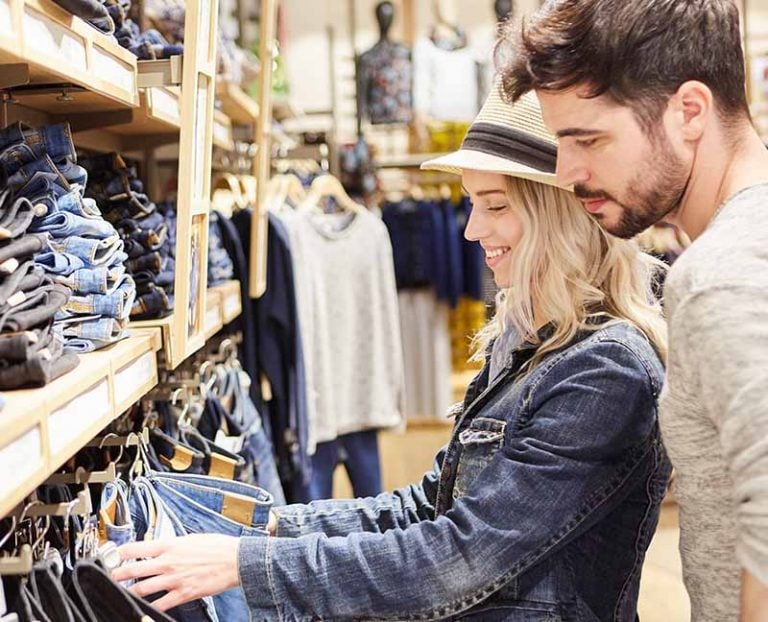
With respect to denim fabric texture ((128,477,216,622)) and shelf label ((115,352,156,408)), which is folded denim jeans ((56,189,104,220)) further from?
denim fabric texture ((128,477,216,622))

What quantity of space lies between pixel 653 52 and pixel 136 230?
3.20 ft

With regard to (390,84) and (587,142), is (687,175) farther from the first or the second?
(390,84)

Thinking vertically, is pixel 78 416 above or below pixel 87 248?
below

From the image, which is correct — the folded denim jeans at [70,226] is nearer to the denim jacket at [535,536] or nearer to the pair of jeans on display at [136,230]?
the pair of jeans on display at [136,230]

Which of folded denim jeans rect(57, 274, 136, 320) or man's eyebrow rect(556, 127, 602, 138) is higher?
man's eyebrow rect(556, 127, 602, 138)

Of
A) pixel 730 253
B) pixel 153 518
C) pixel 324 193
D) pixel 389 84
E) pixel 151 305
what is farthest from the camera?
pixel 389 84

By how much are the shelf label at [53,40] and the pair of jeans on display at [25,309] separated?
19 cm

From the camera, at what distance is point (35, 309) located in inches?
41.4

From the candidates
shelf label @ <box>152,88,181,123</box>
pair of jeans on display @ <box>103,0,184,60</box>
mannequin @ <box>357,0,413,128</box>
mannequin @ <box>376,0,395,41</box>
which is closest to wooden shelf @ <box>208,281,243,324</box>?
shelf label @ <box>152,88,181,123</box>

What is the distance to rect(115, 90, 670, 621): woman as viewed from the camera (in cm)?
135

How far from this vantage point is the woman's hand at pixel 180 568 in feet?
4.09

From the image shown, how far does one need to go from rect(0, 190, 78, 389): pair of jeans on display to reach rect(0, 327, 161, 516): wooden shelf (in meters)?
0.02

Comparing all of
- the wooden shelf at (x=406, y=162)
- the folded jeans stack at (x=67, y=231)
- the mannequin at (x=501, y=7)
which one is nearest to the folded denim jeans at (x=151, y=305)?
the folded jeans stack at (x=67, y=231)

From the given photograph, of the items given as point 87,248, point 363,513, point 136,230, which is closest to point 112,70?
point 87,248
